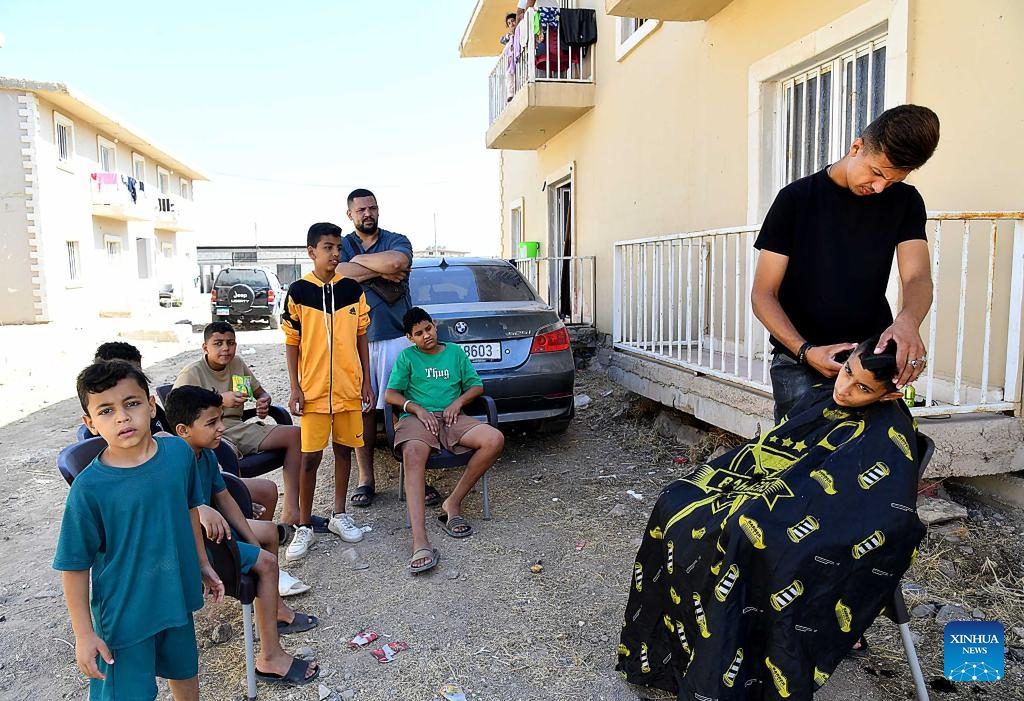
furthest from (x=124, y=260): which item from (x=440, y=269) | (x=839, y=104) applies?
(x=839, y=104)

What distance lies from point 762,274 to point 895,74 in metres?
2.74

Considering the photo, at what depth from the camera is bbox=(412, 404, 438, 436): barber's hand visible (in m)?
4.00

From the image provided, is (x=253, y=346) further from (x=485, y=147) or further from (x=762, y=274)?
(x=762, y=274)

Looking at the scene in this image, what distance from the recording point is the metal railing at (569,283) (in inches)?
385

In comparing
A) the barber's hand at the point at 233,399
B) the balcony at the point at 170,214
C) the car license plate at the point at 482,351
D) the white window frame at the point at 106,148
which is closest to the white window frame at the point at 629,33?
the car license plate at the point at 482,351

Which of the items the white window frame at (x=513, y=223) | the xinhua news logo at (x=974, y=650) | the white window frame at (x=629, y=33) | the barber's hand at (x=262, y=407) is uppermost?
the white window frame at (x=629, y=33)

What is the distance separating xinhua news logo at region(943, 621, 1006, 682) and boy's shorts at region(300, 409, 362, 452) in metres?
3.02

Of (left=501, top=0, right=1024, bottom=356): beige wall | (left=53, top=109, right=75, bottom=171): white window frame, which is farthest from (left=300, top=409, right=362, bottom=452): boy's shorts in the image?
(left=53, top=109, right=75, bottom=171): white window frame

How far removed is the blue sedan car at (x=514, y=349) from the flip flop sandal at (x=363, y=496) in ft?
3.52

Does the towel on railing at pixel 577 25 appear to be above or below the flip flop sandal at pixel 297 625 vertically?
above

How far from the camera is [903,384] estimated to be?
6.58 feet

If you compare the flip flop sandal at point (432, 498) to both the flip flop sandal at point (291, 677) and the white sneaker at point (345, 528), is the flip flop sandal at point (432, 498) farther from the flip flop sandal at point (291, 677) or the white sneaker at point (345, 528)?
the flip flop sandal at point (291, 677)

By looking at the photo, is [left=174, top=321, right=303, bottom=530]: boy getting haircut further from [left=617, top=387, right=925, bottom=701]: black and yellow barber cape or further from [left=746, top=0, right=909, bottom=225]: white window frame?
[left=746, top=0, right=909, bottom=225]: white window frame

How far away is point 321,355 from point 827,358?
2707 mm
